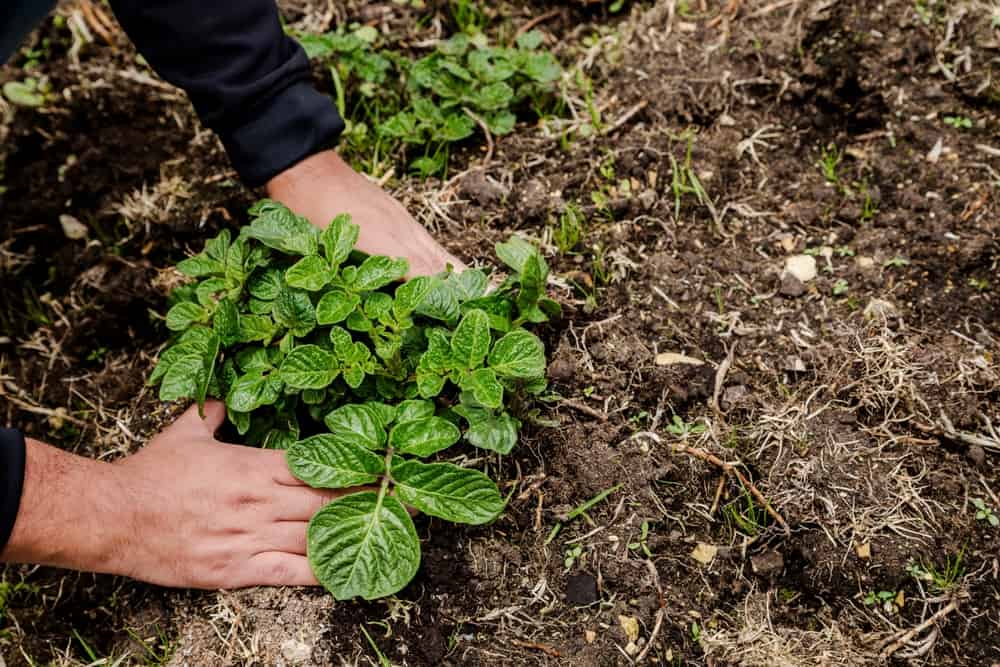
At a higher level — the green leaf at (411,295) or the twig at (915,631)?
the green leaf at (411,295)

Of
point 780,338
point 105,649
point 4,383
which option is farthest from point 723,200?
point 4,383

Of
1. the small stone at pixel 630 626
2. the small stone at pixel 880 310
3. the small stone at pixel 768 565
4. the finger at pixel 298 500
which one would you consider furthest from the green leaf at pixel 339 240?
the small stone at pixel 880 310

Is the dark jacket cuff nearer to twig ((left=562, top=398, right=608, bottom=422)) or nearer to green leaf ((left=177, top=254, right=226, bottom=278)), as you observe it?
green leaf ((left=177, top=254, right=226, bottom=278))

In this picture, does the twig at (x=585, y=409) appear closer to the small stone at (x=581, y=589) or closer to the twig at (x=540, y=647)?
the small stone at (x=581, y=589)

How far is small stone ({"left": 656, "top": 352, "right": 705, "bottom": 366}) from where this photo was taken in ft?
6.44

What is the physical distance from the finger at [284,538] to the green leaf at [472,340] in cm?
51

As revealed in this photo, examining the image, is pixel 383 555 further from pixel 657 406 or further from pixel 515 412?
pixel 657 406

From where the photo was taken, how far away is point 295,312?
1.79m

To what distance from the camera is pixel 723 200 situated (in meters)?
2.22

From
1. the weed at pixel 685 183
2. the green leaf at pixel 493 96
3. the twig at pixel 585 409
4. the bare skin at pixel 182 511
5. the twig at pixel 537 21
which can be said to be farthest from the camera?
the twig at pixel 537 21

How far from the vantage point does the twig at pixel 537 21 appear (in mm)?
2666

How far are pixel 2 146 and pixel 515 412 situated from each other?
1.94m

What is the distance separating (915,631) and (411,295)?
1.23 m

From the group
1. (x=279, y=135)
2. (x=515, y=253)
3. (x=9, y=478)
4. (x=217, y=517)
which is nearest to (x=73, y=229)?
(x=279, y=135)
